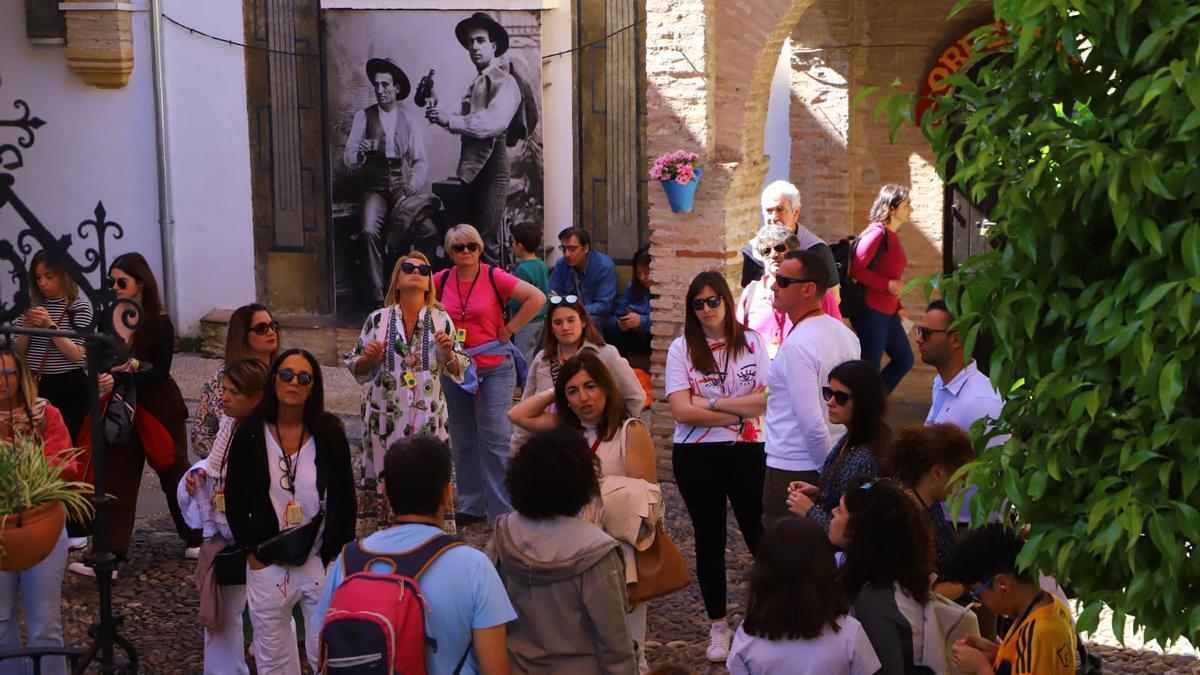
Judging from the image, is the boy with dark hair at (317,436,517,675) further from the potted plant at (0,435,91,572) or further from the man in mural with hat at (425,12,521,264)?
the man in mural with hat at (425,12,521,264)

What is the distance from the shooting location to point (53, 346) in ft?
25.7

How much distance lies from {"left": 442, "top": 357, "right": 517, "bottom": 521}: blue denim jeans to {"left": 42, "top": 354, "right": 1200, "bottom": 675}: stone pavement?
0.65ft

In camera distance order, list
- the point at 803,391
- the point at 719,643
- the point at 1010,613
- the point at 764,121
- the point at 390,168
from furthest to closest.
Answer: the point at 390,168 → the point at 764,121 → the point at 719,643 → the point at 803,391 → the point at 1010,613

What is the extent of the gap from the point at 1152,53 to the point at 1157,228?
0.34m

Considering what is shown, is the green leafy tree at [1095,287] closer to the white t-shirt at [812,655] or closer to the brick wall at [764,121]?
the white t-shirt at [812,655]

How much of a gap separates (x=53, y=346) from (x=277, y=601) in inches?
119

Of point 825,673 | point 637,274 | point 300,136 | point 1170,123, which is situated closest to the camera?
point 1170,123

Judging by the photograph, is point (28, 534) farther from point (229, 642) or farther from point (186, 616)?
point (186, 616)

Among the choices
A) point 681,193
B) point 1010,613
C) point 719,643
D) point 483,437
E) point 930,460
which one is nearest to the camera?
point 1010,613

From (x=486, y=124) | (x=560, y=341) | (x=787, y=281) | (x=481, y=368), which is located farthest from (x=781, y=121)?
(x=787, y=281)

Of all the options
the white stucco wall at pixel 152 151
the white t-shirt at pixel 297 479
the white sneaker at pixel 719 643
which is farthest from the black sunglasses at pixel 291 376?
the white stucco wall at pixel 152 151

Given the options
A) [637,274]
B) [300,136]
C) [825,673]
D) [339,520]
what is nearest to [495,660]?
[825,673]

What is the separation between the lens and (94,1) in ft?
45.0

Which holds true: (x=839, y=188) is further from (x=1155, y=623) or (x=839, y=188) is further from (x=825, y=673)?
(x=1155, y=623)
